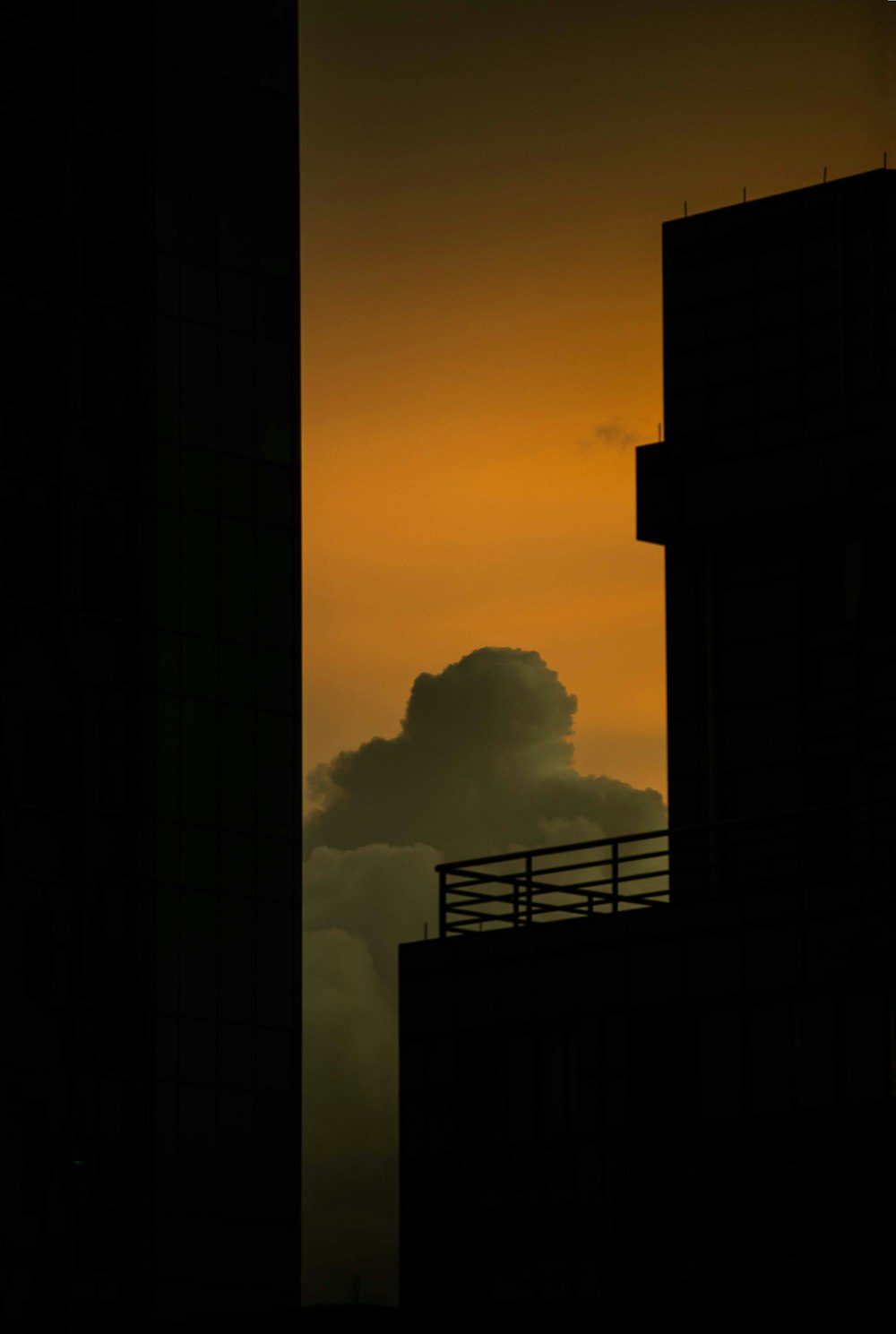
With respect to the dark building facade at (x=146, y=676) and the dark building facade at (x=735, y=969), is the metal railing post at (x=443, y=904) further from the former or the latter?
the dark building facade at (x=146, y=676)

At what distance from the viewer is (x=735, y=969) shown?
193 feet

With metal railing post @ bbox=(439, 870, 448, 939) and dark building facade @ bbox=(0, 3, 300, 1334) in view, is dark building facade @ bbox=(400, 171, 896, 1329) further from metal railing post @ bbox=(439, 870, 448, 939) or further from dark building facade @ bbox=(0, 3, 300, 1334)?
dark building facade @ bbox=(0, 3, 300, 1334)

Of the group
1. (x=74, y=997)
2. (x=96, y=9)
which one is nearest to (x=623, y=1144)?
(x=74, y=997)

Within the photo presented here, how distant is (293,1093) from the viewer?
102500mm

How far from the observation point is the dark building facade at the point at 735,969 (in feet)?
186

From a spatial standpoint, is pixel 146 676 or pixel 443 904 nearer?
pixel 443 904

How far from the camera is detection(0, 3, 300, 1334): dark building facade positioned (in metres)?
96.8

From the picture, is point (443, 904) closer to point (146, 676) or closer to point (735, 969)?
point (735, 969)

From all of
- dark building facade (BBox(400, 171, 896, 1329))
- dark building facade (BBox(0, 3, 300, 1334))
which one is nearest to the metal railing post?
dark building facade (BBox(400, 171, 896, 1329))

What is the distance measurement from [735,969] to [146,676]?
47.0 metres

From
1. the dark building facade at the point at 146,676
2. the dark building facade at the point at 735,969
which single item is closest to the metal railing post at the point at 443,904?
the dark building facade at the point at 735,969

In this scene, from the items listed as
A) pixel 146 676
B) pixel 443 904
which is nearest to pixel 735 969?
pixel 443 904

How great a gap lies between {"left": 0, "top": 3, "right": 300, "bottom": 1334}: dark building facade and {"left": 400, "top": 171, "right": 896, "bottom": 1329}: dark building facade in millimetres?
27885

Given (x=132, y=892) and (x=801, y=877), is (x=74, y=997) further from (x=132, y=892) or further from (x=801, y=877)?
(x=801, y=877)
